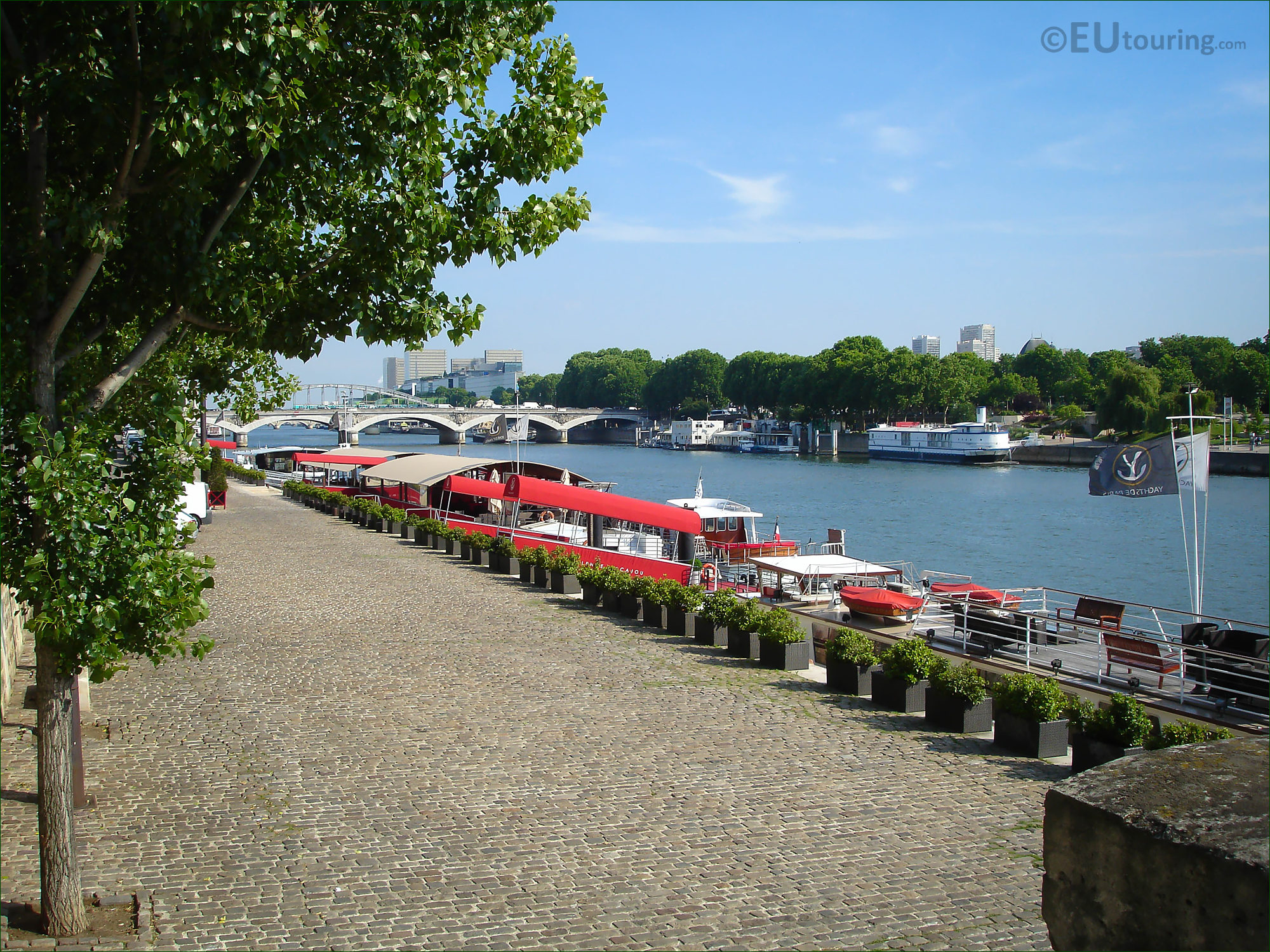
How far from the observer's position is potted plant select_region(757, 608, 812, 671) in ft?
44.2

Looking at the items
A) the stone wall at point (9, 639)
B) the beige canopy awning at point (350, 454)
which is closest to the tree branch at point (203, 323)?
the stone wall at point (9, 639)

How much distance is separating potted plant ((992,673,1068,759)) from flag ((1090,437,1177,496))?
5.04m

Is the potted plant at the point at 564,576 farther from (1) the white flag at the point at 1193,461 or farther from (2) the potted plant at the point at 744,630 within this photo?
(1) the white flag at the point at 1193,461

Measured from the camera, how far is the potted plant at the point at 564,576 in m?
19.7

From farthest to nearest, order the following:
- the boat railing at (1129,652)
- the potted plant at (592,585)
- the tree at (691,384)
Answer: the tree at (691,384) → the potted plant at (592,585) → the boat railing at (1129,652)

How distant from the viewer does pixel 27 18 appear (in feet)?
18.0

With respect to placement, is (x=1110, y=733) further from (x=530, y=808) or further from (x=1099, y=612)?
(x=1099, y=612)

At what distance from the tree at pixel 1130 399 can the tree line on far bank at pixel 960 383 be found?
9 cm

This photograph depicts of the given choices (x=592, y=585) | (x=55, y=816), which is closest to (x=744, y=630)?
(x=592, y=585)

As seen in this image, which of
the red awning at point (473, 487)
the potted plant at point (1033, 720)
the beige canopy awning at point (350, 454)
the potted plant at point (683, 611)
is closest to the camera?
the potted plant at point (1033, 720)

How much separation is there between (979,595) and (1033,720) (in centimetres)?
1051

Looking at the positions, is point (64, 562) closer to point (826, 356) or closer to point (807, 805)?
point (807, 805)

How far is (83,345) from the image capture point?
600 centimetres

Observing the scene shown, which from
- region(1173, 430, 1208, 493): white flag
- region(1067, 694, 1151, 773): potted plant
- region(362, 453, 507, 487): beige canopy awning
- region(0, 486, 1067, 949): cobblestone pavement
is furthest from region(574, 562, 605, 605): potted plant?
region(362, 453, 507, 487): beige canopy awning
